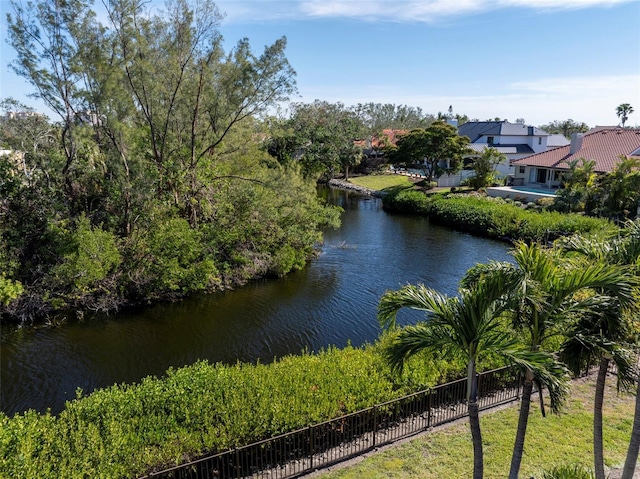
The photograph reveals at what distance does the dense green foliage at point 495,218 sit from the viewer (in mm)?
28905

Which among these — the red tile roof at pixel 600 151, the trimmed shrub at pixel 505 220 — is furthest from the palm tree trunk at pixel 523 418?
the red tile roof at pixel 600 151

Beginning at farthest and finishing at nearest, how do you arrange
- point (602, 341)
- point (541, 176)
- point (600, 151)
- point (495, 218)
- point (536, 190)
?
1. point (541, 176)
2. point (536, 190)
3. point (600, 151)
4. point (495, 218)
5. point (602, 341)

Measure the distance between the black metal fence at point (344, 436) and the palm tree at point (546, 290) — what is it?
4.21 meters

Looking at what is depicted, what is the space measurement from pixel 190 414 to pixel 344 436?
3.39 metres

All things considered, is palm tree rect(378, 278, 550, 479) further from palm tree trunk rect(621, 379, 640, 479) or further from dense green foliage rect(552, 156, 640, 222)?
dense green foliage rect(552, 156, 640, 222)

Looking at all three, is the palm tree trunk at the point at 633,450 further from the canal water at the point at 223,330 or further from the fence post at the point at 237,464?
the canal water at the point at 223,330

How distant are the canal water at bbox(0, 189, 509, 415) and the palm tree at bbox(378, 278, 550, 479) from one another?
23.1 ft

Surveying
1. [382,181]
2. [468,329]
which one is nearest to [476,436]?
[468,329]

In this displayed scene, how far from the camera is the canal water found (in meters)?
14.4

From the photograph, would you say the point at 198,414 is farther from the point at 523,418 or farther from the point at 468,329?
the point at 523,418

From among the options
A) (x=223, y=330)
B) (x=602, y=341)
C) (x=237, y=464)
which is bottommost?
(x=223, y=330)

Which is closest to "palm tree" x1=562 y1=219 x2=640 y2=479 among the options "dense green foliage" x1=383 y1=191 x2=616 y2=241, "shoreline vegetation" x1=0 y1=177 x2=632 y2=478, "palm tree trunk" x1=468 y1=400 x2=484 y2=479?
"palm tree trunk" x1=468 y1=400 x2=484 y2=479

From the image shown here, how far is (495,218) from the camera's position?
3250 centimetres

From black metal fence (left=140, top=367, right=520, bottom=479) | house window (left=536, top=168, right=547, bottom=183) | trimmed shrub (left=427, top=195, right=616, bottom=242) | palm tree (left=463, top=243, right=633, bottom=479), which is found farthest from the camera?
house window (left=536, top=168, right=547, bottom=183)
